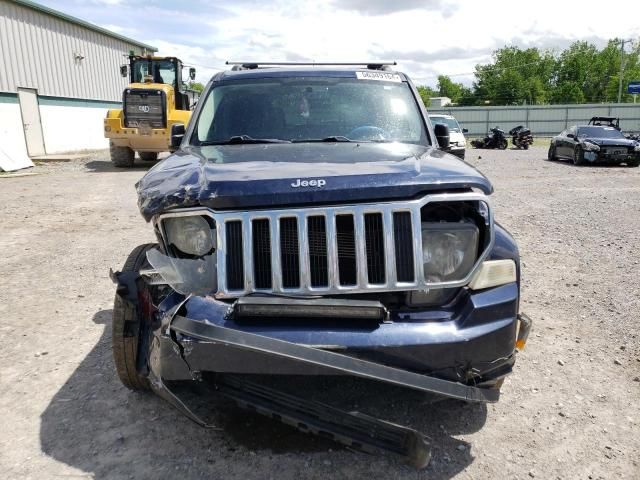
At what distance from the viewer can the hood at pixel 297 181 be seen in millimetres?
2447

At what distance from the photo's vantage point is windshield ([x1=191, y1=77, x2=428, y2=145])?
12.6ft

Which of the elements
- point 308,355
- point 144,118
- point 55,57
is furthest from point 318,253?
point 55,57

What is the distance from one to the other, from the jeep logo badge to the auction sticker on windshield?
2.04 metres

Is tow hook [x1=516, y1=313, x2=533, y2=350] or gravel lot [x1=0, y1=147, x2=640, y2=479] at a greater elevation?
tow hook [x1=516, y1=313, x2=533, y2=350]

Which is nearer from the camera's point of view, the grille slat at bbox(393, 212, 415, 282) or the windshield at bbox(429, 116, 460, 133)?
the grille slat at bbox(393, 212, 415, 282)

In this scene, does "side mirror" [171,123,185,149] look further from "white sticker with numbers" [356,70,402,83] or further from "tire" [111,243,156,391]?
"tire" [111,243,156,391]

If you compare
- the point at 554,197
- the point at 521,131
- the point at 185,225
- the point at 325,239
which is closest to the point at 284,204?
the point at 325,239

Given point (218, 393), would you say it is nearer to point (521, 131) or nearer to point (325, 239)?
point (325, 239)

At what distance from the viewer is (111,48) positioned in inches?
1094

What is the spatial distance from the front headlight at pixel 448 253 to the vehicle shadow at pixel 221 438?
57cm

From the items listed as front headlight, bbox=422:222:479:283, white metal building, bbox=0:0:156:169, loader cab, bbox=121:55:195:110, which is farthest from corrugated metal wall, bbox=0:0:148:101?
front headlight, bbox=422:222:479:283

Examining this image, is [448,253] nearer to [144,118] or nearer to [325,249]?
[325,249]

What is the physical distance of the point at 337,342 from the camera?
2.20 metres

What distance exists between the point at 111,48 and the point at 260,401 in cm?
2955
